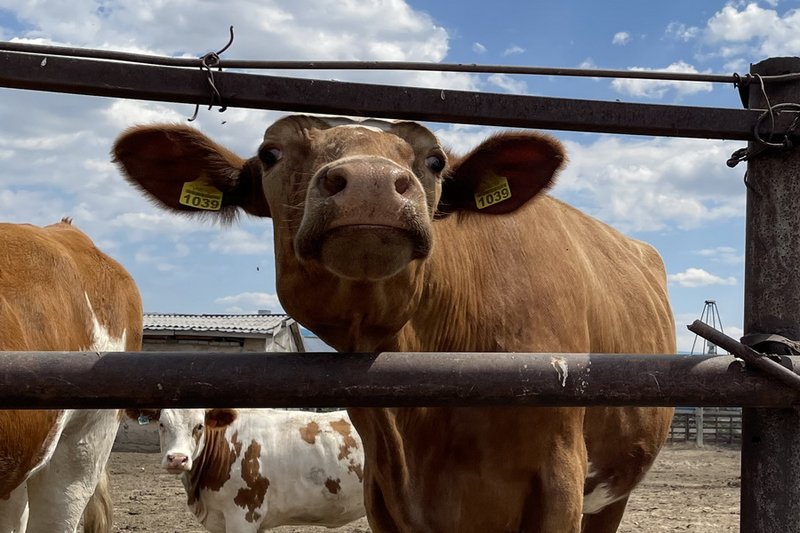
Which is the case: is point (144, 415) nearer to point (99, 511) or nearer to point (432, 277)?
point (99, 511)

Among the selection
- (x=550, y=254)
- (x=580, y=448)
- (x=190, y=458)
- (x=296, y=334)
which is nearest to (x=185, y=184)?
(x=550, y=254)

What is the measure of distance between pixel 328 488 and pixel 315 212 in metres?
7.44

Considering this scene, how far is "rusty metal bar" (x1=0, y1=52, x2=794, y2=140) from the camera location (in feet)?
6.72

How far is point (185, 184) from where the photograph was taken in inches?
116

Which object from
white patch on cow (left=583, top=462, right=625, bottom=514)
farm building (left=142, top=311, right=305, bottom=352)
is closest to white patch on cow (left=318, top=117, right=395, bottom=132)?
white patch on cow (left=583, top=462, right=625, bottom=514)

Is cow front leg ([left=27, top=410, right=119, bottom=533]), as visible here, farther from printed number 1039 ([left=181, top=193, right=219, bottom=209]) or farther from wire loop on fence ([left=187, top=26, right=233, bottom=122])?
wire loop on fence ([left=187, top=26, right=233, bottom=122])

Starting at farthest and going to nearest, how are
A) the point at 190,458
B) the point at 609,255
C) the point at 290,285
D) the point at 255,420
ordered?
1. the point at 255,420
2. the point at 190,458
3. the point at 609,255
4. the point at 290,285

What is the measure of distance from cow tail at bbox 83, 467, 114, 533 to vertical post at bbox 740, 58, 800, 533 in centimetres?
593

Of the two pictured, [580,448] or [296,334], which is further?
[296,334]

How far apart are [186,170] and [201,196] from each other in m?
0.11

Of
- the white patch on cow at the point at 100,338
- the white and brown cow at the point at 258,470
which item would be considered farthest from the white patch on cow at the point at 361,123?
the white and brown cow at the point at 258,470

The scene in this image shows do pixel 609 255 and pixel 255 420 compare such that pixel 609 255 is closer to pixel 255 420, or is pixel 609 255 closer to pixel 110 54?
pixel 110 54

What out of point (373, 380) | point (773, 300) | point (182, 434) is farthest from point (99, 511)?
point (773, 300)

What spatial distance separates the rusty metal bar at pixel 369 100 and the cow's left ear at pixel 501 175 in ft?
2.21
